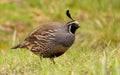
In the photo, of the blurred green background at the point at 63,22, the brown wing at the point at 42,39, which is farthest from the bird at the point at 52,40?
the blurred green background at the point at 63,22

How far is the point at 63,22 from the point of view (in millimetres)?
15094

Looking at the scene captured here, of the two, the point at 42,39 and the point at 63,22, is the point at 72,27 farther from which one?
the point at 63,22

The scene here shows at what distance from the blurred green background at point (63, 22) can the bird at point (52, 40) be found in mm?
128

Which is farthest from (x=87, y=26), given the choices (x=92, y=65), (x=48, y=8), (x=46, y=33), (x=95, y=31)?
(x=92, y=65)

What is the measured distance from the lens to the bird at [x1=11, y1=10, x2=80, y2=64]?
8.55 metres

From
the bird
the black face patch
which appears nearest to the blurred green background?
the bird

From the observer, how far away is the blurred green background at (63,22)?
8.19m

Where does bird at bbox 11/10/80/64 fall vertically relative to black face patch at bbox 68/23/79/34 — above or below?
below

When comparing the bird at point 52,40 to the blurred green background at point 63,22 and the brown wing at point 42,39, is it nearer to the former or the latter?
the brown wing at point 42,39

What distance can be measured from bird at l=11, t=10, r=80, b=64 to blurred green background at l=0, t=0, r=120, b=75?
128 millimetres

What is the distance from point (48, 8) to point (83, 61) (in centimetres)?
751

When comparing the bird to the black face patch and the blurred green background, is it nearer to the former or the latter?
the black face patch

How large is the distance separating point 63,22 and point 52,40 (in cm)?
648

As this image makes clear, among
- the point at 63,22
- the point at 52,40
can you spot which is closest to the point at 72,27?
the point at 52,40
